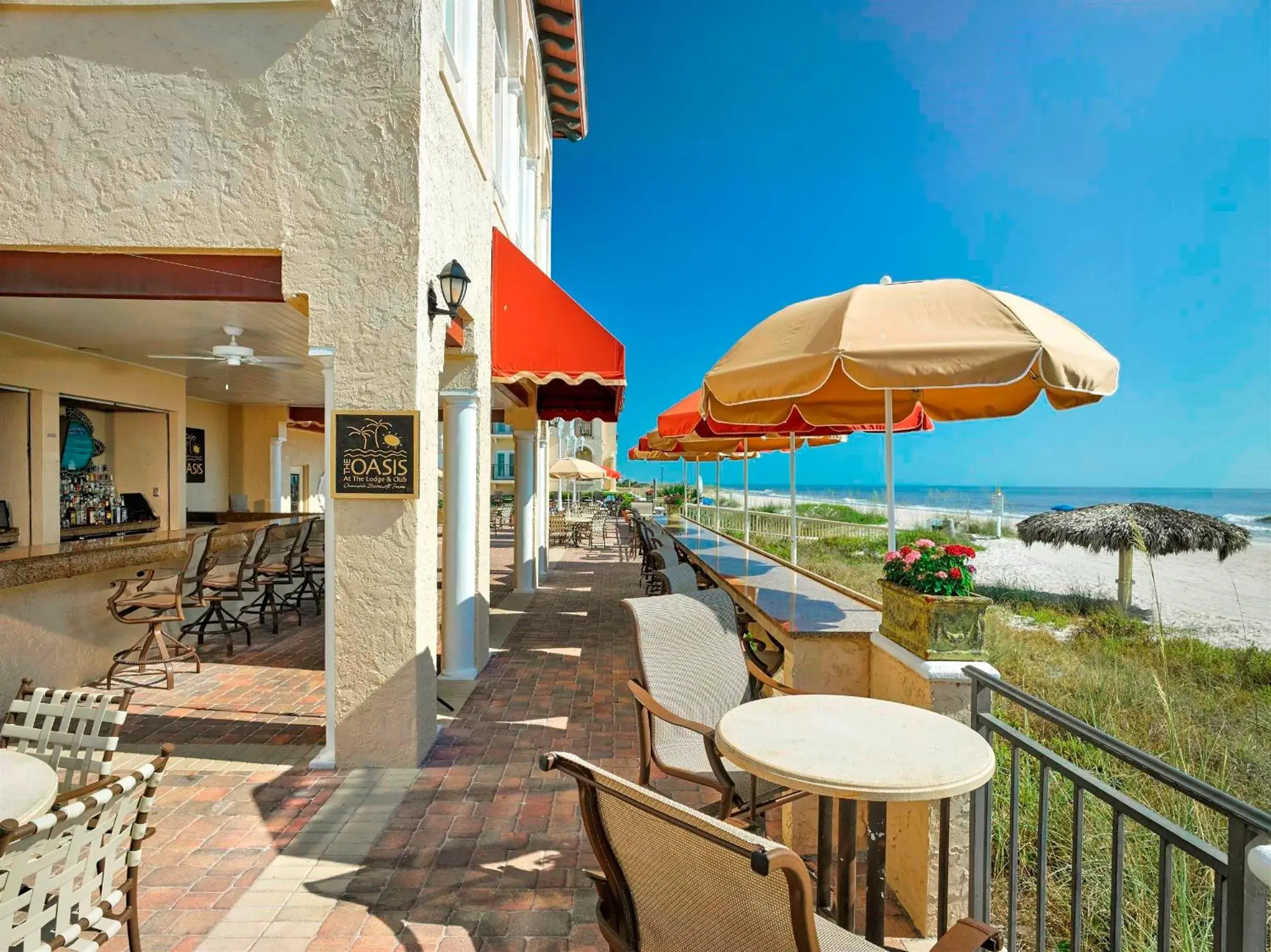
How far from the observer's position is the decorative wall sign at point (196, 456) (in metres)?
12.8

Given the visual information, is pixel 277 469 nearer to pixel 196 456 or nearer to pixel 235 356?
pixel 196 456

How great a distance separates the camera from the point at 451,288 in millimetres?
4469

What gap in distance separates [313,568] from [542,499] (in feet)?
16.2

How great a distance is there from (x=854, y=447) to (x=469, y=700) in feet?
23.6

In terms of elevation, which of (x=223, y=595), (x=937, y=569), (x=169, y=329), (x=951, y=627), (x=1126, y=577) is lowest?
(x=1126, y=577)

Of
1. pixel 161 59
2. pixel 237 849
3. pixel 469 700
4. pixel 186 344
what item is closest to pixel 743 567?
pixel 469 700

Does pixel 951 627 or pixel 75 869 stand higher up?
pixel 951 627

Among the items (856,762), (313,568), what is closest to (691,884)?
(856,762)

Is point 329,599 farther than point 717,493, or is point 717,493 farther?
point 717,493

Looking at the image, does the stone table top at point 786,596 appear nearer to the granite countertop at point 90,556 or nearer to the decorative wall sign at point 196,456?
the granite countertop at point 90,556

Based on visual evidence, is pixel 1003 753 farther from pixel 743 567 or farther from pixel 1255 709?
pixel 743 567

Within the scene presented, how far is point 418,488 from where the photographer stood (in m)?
4.12

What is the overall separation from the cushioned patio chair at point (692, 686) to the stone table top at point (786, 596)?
0.36m

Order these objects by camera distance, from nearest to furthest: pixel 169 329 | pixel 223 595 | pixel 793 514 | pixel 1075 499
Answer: pixel 169 329 < pixel 223 595 < pixel 793 514 < pixel 1075 499
